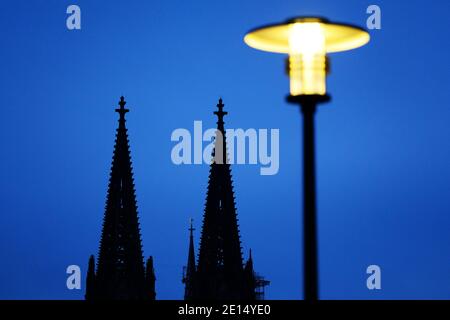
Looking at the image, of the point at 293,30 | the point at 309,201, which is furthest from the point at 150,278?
the point at 309,201

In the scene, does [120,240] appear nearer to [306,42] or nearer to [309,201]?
[306,42]

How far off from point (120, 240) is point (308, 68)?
64051 mm

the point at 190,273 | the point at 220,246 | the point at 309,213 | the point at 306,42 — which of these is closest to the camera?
the point at 309,213

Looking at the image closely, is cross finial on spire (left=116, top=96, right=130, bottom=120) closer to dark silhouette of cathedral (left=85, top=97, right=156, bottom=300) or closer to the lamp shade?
dark silhouette of cathedral (left=85, top=97, right=156, bottom=300)

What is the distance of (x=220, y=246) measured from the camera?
242 feet

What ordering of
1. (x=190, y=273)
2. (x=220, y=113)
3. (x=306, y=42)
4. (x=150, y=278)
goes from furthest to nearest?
(x=190, y=273)
(x=220, y=113)
(x=150, y=278)
(x=306, y=42)

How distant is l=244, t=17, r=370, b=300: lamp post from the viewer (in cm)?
1052

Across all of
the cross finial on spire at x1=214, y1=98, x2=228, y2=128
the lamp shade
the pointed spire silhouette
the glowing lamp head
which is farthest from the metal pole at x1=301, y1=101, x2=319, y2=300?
the cross finial on spire at x1=214, y1=98, x2=228, y2=128

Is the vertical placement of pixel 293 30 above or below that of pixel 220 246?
below
